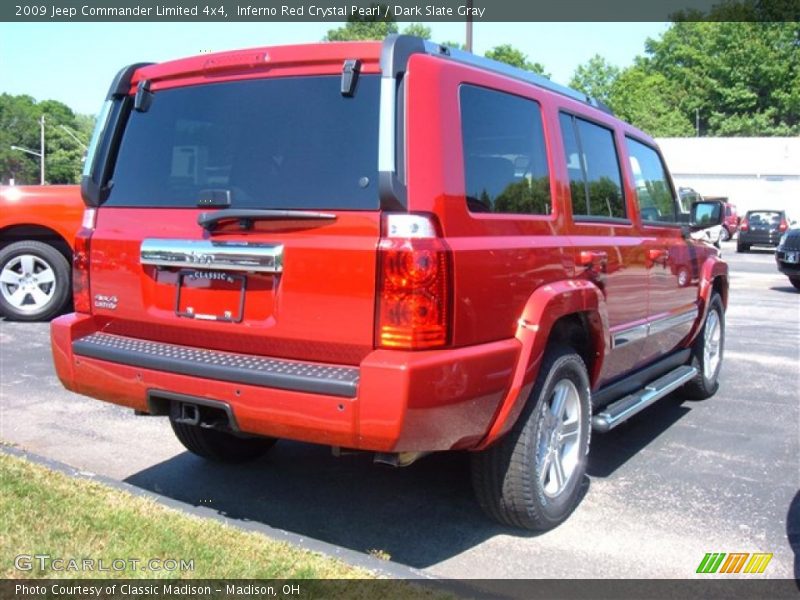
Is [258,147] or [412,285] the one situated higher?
[258,147]

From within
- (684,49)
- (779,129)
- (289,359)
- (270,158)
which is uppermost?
(684,49)

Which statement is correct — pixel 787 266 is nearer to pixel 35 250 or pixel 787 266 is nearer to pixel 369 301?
pixel 35 250

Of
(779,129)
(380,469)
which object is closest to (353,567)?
(380,469)

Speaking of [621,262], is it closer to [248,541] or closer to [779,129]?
[248,541]

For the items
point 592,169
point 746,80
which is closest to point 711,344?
point 592,169

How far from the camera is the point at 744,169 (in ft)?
142

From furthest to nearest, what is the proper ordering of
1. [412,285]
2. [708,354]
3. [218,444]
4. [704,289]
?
[708,354], [704,289], [218,444], [412,285]

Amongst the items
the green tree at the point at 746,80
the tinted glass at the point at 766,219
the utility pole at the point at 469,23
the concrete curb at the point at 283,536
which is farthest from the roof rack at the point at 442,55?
the green tree at the point at 746,80

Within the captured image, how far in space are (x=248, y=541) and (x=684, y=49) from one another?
73.9 metres

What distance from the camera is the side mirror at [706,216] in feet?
20.2

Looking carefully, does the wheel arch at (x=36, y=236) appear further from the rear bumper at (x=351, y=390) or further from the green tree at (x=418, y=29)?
the green tree at (x=418, y=29)

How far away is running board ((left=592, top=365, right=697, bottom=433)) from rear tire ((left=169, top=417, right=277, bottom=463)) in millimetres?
2032

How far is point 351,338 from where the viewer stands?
10.5 feet

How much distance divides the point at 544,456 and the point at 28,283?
25.3 ft
